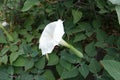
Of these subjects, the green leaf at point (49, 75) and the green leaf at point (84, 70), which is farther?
the green leaf at point (49, 75)

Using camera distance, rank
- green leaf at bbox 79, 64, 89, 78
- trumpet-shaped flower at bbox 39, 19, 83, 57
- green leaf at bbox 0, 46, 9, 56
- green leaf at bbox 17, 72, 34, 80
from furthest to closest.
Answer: green leaf at bbox 0, 46, 9, 56 → green leaf at bbox 17, 72, 34, 80 → green leaf at bbox 79, 64, 89, 78 → trumpet-shaped flower at bbox 39, 19, 83, 57

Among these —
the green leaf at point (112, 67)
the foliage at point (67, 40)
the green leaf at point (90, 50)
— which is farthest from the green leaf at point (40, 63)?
the green leaf at point (112, 67)

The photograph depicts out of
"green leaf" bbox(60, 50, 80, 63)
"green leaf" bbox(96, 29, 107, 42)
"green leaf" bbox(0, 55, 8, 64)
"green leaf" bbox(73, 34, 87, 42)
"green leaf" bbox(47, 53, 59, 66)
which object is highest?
"green leaf" bbox(96, 29, 107, 42)

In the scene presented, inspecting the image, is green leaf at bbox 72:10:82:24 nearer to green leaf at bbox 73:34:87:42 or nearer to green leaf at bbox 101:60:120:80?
green leaf at bbox 73:34:87:42

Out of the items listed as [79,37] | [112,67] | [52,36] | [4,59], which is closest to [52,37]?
[52,36]

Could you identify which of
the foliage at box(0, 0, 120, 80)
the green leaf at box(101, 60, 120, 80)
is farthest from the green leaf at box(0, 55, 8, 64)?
the green leaf at box(101, 60, 120, 80)

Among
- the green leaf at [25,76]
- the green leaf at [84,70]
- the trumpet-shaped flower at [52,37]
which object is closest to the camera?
the trumpet-shaped flower at [52,37]

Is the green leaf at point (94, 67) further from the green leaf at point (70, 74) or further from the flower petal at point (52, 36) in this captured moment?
the flower petal at point (52, 36)

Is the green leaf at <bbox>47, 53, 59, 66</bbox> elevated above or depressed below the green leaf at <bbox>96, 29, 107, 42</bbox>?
below
